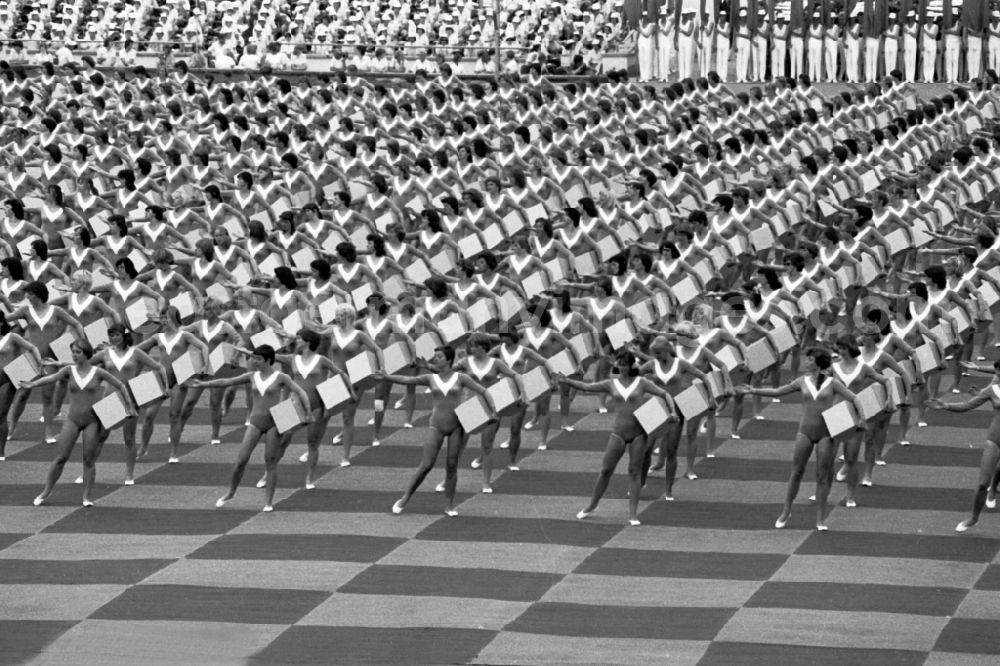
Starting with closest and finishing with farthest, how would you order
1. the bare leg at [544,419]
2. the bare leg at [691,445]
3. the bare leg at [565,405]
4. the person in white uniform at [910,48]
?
the bare leg at [691,445] → the bare leg at [544,419] → the bare leg at [565,405] → the person in white uniform at [910,48]

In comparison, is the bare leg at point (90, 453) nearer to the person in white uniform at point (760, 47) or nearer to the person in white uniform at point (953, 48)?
the person in white uniform at point (760, 47)

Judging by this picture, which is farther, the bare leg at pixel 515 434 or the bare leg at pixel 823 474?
the bare leg at pixel 515 434

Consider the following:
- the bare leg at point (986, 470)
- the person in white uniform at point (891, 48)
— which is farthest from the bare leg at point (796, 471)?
the person in white uniform at point (891, 48)

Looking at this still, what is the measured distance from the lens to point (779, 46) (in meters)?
46.3

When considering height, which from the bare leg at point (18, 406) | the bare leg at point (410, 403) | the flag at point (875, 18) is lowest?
the bare leg at point (410, 403)

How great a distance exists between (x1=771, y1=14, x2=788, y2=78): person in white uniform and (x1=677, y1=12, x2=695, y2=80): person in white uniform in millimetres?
1709

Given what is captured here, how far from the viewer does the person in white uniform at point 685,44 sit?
46719 mm

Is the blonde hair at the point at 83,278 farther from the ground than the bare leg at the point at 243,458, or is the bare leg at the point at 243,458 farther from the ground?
the blonde hair at the point at 83,278

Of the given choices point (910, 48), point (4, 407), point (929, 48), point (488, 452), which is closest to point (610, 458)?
point (488, 452)

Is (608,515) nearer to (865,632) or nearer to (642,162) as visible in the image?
(865,632)

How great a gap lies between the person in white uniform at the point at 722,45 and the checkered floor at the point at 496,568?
83.5 ft

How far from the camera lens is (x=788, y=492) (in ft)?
63.1

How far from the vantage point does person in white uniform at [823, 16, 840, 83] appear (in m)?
45.8

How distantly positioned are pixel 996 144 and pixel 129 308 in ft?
49.4
